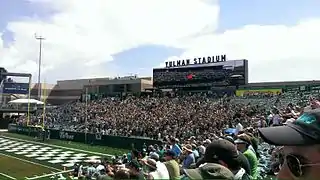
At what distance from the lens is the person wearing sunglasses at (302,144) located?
2.28m

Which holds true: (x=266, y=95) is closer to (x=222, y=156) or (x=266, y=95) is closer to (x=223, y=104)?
(x=223, y=104)

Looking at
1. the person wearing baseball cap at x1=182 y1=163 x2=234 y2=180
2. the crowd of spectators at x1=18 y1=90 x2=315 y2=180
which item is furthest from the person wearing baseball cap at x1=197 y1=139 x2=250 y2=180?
the crowd of spectators at x1=18 y1=90 x2=315 y2=180

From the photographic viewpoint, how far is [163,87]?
51.8 metres

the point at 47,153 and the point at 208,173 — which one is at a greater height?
the point at 208,173

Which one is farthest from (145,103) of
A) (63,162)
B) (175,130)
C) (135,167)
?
(135,167)

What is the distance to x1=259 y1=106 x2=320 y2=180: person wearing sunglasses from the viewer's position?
228 cm

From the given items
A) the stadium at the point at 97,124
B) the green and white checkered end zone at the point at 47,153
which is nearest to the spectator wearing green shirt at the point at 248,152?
the stadium at the point at 97,124

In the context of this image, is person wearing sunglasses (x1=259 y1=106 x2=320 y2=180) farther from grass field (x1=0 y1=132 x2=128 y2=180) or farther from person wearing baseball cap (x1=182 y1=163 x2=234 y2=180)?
grass field (x1=0 y1=132 x2=128 y2=180)

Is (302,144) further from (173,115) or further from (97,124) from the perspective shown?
(97,124)

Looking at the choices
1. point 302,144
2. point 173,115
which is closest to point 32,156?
point 173,115

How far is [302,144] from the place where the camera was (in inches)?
89.9

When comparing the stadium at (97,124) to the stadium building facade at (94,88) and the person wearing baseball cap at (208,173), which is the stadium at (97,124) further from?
the person wearing baseball cap at (208,173)

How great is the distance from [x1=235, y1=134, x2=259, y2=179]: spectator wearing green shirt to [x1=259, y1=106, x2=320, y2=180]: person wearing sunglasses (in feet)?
11.1

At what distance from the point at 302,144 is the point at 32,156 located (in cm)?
2809
